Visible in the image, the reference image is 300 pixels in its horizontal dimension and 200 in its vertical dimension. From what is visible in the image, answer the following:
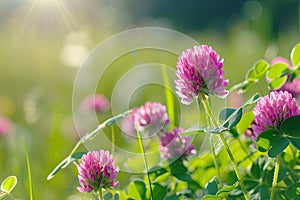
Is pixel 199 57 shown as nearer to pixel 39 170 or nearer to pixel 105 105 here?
pixel 39 170

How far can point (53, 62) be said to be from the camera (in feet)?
13.5

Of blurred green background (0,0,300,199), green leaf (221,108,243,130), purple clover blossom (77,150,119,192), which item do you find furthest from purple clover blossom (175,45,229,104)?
blurred green background (0,0,300,199)

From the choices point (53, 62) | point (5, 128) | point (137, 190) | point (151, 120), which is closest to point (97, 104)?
point (5, 128)

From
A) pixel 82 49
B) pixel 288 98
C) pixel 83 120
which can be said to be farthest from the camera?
pixel 82 49

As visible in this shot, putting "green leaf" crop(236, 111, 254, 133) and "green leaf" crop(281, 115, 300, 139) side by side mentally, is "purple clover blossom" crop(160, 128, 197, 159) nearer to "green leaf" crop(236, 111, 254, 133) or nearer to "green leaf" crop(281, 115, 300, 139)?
"green leaf" crop(236, 111, 254, 133)

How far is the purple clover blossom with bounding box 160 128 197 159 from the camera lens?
1100 mm

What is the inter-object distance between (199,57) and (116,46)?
4.10m

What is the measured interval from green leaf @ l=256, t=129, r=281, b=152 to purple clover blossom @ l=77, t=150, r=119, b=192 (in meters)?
0.21

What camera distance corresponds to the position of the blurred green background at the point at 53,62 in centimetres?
168

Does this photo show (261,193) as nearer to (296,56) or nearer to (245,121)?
(245,121)

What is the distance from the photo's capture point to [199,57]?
814mm

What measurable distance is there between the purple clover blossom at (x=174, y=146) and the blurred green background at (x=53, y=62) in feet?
1.26

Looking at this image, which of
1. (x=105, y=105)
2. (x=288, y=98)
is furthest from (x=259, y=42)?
(x=288, y=98)

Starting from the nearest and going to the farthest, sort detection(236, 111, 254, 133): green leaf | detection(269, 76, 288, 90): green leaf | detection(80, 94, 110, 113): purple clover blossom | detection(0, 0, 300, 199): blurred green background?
detection(236, 111, 254, 133): green leaf
detection(269, 76, 288, 90): green leaf
detection(0, 0, 300, 199): blurred green background
detection(80, 94, 110, 113): purple clover blossom
